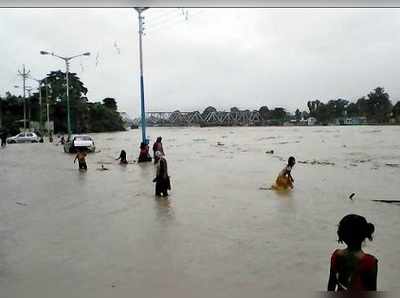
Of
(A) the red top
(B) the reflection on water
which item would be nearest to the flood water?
(B) the reflection on water

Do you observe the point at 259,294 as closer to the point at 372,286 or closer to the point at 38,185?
the point at 372,286

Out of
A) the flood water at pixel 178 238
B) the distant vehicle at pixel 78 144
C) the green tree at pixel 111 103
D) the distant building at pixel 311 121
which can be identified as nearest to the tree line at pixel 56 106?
the green tree at pixel 111 103

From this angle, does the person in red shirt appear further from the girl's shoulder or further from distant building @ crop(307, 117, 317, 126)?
distant building @ crop(307, 117, 317, 126)

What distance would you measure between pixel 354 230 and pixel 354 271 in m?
0.31

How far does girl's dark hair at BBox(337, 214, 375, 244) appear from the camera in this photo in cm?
367

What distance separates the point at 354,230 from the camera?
3.68 metres

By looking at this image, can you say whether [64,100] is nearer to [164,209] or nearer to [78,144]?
[78,144]

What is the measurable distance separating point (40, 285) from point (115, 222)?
419cm

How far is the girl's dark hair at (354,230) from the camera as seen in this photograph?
12.1ft

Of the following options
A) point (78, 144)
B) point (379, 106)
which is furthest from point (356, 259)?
point (379, 106)

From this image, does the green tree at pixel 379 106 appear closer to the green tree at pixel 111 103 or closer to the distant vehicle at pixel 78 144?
the green tree at pixel 111 103

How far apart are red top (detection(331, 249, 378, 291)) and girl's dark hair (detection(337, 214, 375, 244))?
5.1 inches

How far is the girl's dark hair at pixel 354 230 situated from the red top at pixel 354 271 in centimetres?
13

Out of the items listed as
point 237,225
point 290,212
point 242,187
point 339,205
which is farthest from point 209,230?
point 242,187
